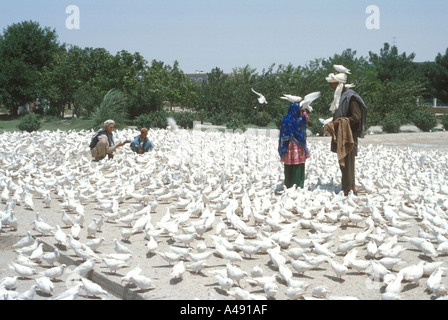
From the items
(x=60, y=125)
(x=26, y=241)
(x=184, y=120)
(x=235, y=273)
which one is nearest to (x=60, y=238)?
(x=26, y=241)

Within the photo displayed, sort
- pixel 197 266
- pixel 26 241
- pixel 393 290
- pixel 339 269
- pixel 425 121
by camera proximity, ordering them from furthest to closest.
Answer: pixel 425 121 → pixel 26 241 → pixel 197 266 → pixel 339 269 → pixel 393 290

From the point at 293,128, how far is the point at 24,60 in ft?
138

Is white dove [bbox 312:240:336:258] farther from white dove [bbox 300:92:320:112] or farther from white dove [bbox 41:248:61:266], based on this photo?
white dove [bbox 300:92:320:112]

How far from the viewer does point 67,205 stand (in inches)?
293

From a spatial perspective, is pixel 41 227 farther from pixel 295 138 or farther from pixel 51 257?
pixel 295 138

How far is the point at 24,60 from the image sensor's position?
45.2m

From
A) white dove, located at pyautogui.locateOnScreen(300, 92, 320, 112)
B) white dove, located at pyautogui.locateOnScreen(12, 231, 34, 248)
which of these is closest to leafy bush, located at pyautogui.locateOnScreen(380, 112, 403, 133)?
white dove, located at pyautogui.locateOnScreen(300, 92, 320, 112)

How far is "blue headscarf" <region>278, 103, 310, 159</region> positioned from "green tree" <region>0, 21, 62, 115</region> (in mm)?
35575

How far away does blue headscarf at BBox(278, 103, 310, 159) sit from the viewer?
26.7 ft

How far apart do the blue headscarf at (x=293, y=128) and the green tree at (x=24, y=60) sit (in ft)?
117
